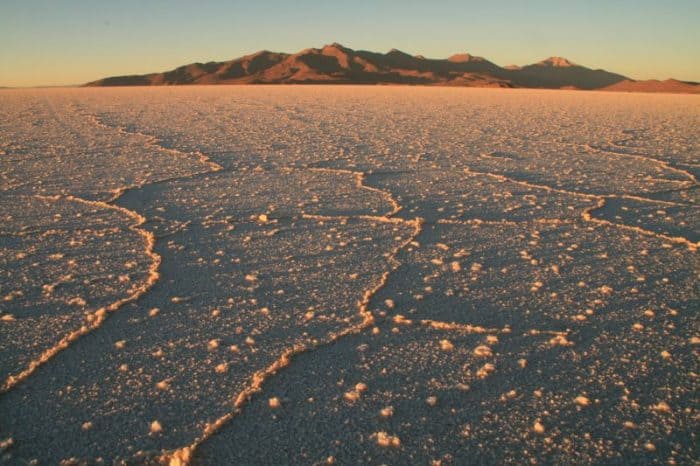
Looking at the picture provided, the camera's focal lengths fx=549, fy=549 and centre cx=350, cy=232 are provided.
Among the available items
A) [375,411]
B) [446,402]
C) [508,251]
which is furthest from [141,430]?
[508,251]

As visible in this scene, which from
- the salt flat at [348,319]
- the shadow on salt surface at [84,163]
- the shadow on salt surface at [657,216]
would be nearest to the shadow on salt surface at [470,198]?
the salt flat at [348,319]

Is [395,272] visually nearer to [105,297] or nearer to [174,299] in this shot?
[174,299]

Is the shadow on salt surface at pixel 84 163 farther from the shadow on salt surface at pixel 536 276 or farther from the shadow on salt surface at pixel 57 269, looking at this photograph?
the shadow on salt surface at pixel 536 276

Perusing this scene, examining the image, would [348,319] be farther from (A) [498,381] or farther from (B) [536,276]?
(B) [536,276]

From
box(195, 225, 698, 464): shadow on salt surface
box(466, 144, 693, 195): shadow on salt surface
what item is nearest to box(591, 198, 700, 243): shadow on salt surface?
box(466, 144, 693, 195): shadow on salt surface

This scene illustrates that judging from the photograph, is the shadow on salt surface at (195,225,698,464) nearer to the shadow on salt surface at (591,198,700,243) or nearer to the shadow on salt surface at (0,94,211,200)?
the shadow on salt surface at (591,198,700,243)
